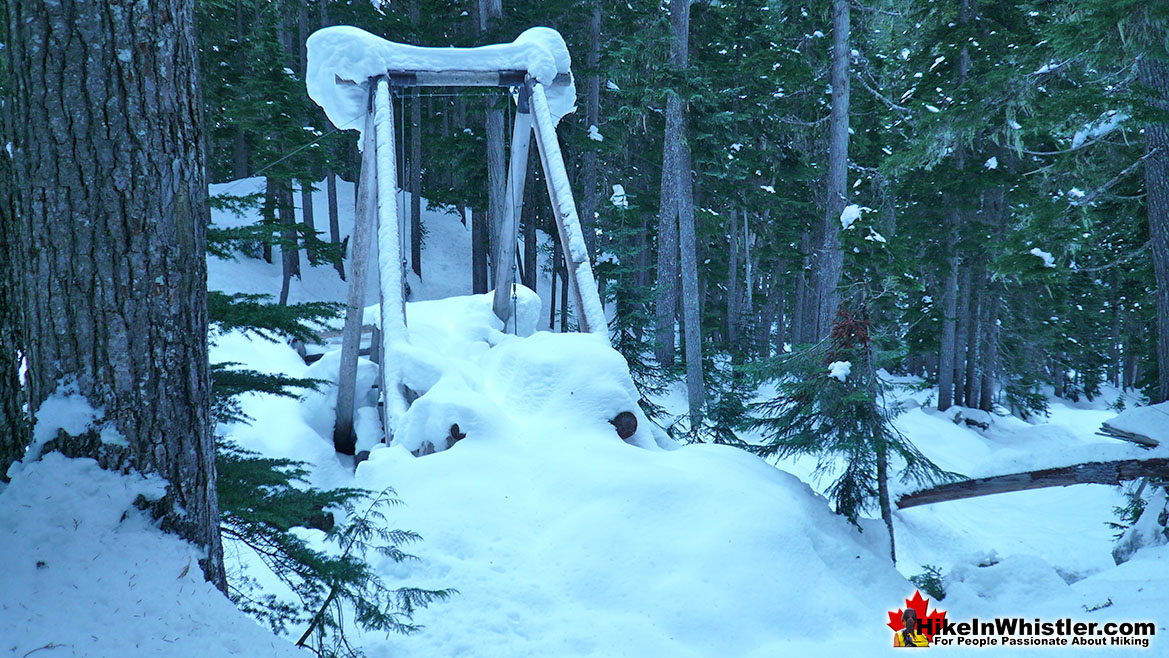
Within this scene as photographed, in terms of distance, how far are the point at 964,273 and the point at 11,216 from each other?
2080cm

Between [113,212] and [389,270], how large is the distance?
182 inches

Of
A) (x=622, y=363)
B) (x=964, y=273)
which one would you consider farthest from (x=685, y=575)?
(x=964, y=273)

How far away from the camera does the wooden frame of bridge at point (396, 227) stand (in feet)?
22.1

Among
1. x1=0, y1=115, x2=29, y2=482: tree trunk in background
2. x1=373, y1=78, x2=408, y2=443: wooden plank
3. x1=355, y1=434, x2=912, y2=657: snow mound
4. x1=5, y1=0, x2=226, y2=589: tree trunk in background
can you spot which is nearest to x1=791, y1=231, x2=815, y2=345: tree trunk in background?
x1=373, y1=78, x2=408, y2=443: wooden plank

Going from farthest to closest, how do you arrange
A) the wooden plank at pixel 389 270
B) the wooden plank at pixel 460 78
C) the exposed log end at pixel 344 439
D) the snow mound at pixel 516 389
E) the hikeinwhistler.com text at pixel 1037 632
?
1. the exposed log end at pixel 344 439
2. the wooden plank at pixel 460 78
3. the wooden plank at pixel 389 270
4. the snow mound at pixel 516 389
5. the hikeinwhistler.com text at pixel 1037 632

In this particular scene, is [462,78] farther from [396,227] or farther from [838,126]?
[838,126]

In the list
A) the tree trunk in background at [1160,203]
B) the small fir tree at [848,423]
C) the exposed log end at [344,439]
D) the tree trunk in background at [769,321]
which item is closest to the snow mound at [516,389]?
the small fir tree at [848,423]

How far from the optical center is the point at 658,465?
5.15 meters

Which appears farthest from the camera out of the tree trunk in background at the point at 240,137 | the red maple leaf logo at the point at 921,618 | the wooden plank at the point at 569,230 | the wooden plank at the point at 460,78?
the tree trunk in background at the point at 240,137

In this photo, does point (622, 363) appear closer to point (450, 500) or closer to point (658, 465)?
point (658, 465)

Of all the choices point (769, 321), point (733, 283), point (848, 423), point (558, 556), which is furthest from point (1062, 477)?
point (769, 321)

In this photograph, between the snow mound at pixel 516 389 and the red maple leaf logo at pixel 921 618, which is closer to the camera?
the red maple leaf logo at pixel 921 618

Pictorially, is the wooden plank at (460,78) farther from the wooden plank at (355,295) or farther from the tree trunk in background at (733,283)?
the tree trunk in background at (733,283)

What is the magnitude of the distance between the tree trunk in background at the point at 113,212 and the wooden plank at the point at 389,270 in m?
4.00
